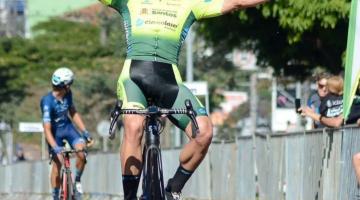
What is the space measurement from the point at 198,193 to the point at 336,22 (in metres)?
4.21

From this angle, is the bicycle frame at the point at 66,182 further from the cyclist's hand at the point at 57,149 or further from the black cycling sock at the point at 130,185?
the black cycling sock at the point at 130,185

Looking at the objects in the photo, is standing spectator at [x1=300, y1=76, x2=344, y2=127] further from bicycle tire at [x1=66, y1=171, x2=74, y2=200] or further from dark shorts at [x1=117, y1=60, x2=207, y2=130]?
dark shorts at [x1=117, y1=60, x2=207, y2=130]

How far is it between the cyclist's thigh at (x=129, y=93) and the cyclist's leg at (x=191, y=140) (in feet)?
0.93

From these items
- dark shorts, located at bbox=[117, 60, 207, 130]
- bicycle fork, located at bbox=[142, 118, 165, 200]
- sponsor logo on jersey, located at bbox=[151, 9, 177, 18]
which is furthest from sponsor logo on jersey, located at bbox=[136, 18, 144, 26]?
bicycle fork, located at bbox=[142, 118, 165, 200]

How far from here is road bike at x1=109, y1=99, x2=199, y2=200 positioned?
10.5 m

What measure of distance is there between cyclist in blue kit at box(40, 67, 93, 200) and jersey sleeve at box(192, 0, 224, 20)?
18.4 feet

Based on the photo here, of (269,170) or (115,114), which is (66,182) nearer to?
(269,170)

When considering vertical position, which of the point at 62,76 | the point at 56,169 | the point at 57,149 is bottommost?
the point at 56,169

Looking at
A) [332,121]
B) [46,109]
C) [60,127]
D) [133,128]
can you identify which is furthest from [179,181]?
[60,127]

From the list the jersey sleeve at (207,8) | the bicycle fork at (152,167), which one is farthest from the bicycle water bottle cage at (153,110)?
the jersey sleeve at (207,8)

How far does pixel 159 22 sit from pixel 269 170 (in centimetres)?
723

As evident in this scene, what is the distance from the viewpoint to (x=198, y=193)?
22141 millimetres

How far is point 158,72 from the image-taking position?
10984 mm

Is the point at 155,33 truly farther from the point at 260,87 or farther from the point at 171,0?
the point at 260,87
